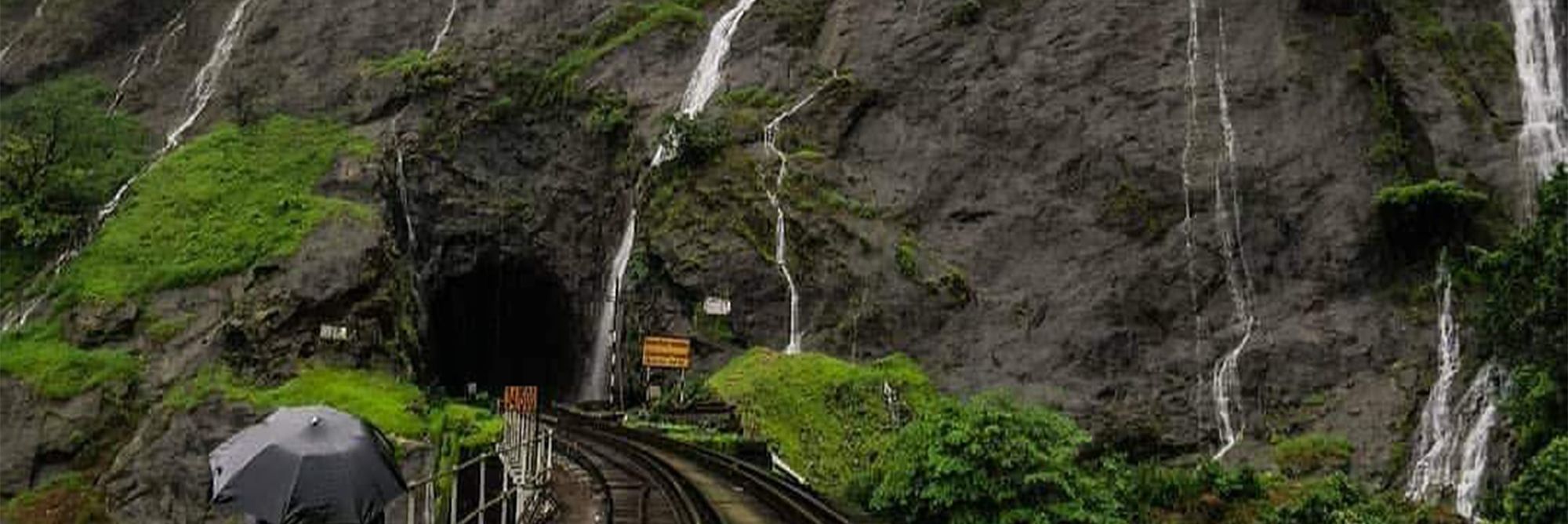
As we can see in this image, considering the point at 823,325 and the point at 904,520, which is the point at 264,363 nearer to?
the point at 823,325

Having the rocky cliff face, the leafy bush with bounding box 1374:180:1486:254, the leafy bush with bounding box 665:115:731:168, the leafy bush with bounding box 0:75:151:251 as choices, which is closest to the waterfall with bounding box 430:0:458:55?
the rocky cliff face

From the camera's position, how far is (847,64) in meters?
31.8

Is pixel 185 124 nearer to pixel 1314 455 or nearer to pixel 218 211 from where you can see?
pixel 218 211

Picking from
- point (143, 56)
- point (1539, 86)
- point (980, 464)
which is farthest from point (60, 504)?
point (1539, 86)

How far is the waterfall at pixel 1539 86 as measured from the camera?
2459 cm

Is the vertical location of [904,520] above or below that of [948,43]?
below

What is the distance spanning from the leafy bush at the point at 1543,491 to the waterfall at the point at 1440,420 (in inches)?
252

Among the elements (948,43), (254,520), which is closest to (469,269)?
(948,43)

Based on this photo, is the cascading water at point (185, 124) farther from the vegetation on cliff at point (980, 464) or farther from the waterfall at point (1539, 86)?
the waterfall at point (1539, 86)

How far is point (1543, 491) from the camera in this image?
13.8m

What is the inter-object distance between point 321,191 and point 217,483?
25.0 metres

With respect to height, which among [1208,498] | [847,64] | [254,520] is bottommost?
[1208,498]

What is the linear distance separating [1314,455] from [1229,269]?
5.13 meters

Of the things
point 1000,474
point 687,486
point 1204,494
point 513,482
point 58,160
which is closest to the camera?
point 513,482
